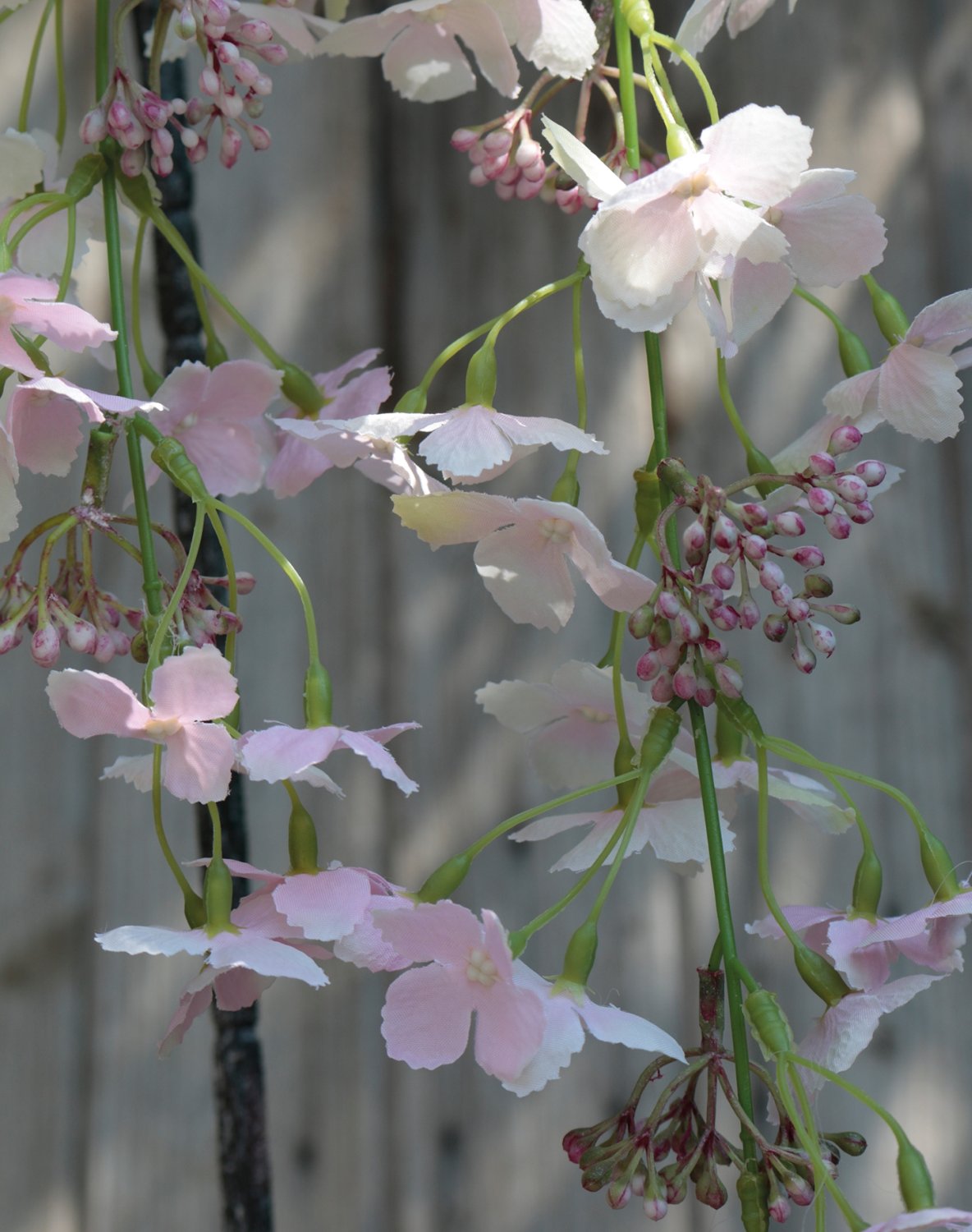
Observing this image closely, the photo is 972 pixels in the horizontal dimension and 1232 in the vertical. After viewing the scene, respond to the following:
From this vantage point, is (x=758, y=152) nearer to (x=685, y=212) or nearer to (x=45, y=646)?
(x=685, y=212)

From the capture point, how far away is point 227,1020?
85 centimetres

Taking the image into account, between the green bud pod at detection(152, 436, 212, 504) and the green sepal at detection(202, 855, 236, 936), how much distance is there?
162mm

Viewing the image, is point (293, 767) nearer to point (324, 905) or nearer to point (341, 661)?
point (324, 905)

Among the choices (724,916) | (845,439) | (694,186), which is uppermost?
(694,186)

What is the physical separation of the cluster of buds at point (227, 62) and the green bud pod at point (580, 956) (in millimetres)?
407

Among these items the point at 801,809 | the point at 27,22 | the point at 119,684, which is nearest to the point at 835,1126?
the point at 801,809

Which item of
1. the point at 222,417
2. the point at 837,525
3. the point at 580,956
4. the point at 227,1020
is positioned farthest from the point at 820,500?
the point at 227,1020

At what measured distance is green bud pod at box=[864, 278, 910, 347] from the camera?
2.07 feet

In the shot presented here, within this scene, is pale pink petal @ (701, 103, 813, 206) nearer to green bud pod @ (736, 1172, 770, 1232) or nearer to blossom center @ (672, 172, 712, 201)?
blossom center @ (672, 172, 712, 201)

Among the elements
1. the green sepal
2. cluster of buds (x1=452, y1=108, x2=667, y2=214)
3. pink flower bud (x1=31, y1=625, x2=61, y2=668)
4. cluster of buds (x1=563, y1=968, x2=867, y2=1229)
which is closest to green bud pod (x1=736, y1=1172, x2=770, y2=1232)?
cluster of buds (x1=563, y1=968, x2=867, y2=1229)

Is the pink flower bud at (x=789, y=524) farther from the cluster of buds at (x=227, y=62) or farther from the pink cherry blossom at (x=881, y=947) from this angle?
the cluster of buds at (x=227, y=62)

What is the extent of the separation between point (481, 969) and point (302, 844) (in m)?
0.10

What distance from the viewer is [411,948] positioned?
0.54 meters

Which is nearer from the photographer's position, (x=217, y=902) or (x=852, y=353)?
(x=217, y=902)
